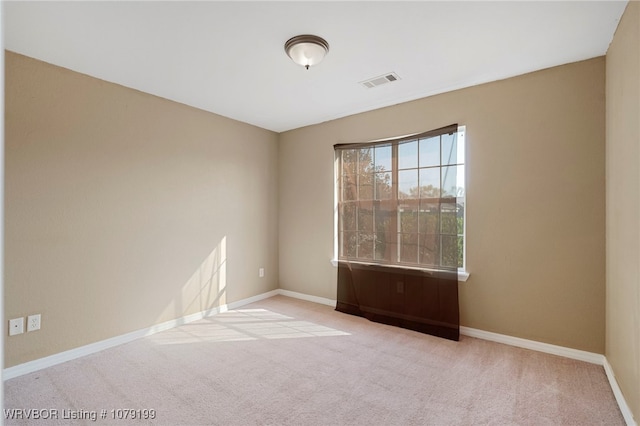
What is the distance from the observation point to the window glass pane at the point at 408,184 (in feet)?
12.1

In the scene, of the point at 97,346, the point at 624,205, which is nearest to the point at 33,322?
the point at 97,346

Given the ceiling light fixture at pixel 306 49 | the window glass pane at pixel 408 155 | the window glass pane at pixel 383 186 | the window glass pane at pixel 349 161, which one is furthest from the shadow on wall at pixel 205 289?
the ceiling light fixture at pixel 306 49

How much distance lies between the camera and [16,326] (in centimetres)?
264

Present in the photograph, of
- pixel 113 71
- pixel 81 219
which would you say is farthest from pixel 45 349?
pixel 113 71

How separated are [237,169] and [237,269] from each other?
130 centimetres

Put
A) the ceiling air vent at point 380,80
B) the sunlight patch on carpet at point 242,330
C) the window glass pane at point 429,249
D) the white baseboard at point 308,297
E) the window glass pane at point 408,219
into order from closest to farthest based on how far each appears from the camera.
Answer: the ceiling air vent at point 380,80 < the sunlight patch on carpet at point 242,330 < the window glass pane at point 429,249 < the window glass pane at point 408,219 < the white baseboard at point 308,297

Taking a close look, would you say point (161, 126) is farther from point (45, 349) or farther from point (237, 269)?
point (45, 349)

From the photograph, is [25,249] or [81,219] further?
[81,219]

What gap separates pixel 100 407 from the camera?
2.24 metres

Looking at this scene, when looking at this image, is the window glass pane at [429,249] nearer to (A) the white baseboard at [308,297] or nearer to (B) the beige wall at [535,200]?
(B) the beige wall at [535,200]

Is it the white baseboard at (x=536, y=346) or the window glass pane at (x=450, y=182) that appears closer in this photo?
the white baseboard at (x=536, y=346)

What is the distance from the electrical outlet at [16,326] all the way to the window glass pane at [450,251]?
372cm

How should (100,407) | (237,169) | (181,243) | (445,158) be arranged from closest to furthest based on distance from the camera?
(100,407), (445,158), (181,243), (237,169)

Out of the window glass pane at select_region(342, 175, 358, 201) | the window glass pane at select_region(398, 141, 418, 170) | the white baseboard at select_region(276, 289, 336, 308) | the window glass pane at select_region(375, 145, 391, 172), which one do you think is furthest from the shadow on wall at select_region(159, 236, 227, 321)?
the window glass pane at select_region(398, 141, 418, 170)
